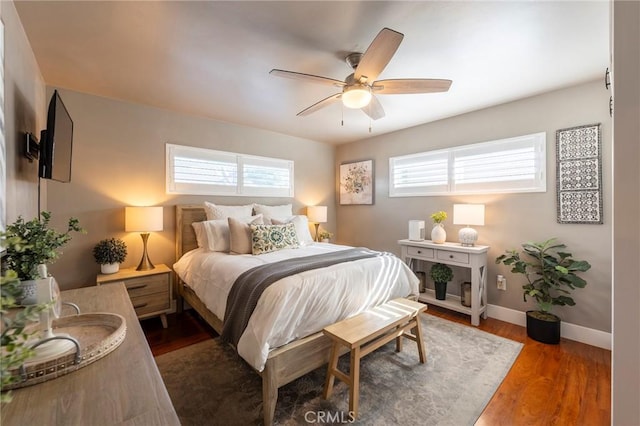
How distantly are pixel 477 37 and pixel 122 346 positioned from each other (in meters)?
2.67

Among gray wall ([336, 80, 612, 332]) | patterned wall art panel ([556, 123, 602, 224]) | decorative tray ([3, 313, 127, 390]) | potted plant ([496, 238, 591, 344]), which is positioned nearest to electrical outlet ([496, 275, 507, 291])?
gray wall ([336, 80, 612, 332])

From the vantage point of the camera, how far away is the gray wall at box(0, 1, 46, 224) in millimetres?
1444

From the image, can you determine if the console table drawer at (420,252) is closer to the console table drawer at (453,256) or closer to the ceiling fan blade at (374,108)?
the console table drawer at (453,256)

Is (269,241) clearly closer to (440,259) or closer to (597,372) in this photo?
(440,259)

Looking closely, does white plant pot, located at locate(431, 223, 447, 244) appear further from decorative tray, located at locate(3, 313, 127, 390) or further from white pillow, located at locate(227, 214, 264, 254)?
decorative tray, located at locate(3, 313, 127, 390)

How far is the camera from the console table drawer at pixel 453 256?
2970 millimetres

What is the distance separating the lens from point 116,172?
2.93 meters

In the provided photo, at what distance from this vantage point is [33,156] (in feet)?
6.03

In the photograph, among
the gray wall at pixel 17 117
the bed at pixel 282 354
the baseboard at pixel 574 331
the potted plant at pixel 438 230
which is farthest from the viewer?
the potted plant at pixel 438 230

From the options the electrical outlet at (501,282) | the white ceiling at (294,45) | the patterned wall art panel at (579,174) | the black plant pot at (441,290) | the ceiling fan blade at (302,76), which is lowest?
the black plant pot at (441,290)

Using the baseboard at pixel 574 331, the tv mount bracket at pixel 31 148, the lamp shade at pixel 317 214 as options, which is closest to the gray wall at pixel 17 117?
the tv mount bracket at pixel 31 148

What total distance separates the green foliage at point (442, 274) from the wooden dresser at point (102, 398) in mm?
3114

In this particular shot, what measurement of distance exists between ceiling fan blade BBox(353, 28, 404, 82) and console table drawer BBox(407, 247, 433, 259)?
87.5 inches

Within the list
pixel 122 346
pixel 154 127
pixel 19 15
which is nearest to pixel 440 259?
pixel 122 346
